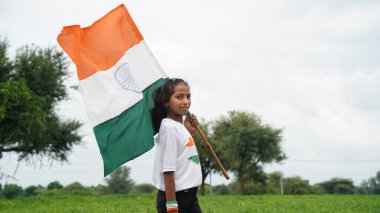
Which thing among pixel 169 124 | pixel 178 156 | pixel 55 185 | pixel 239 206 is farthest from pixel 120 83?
pixel 55 185

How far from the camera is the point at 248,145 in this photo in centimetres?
4378

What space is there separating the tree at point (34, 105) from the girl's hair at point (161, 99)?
19.7 m

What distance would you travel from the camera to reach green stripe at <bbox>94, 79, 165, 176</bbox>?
4.93 m

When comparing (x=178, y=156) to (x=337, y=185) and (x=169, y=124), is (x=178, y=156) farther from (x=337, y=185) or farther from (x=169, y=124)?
(x=337, y=185)

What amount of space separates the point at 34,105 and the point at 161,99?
21.5 metres

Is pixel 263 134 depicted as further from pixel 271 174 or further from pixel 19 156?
pixel 271 174

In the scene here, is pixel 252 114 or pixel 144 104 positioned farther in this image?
pixel 252 114

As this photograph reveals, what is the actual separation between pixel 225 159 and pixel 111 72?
4096cm

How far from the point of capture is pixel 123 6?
5793 millimetres

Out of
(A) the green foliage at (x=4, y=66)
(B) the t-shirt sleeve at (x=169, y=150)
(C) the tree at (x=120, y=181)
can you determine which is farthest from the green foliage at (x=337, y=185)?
(B) the t-shirt sleeve at (x=169, y=150)

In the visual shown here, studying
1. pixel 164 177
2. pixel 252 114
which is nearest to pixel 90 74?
pixel 164 177

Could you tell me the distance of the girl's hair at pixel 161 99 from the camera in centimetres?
461

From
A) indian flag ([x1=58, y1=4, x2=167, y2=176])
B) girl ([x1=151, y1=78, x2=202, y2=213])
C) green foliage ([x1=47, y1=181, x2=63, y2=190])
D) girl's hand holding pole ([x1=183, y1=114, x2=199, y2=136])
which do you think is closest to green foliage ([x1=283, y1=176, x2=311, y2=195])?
green foliage ([x1=47, y1=181, x2=63, y2=190])

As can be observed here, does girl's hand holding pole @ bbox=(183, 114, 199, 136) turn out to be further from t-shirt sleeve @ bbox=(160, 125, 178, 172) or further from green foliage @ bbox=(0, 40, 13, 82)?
green foliage @ bbox=(0, 40, 13, 82)
